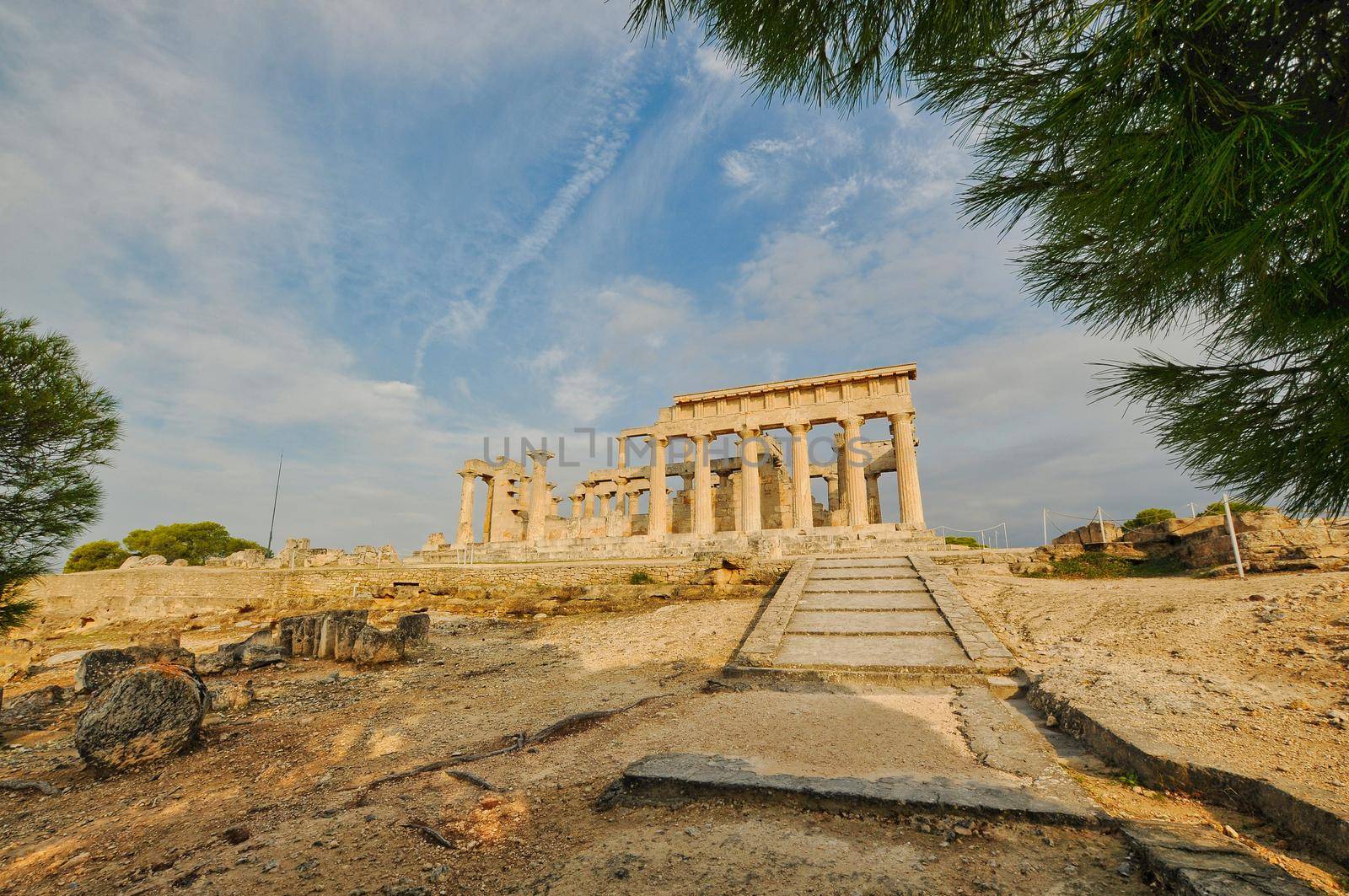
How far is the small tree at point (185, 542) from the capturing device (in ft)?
117

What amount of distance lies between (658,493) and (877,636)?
1783 centimetres

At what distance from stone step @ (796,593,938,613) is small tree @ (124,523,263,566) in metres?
41.5

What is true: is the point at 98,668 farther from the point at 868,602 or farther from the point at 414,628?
the point at 868,602

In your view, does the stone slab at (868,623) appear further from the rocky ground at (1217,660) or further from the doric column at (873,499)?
the doric column at (873,499)

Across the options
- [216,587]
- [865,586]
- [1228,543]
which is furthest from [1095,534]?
[216,587]

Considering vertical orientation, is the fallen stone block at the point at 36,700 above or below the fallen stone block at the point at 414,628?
below

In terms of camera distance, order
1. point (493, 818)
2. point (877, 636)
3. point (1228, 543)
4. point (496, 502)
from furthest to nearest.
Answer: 1. point (496, 502)
2. point (1228, 543)
3. point (877, 636)
4. point (493, 818)

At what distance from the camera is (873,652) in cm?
658

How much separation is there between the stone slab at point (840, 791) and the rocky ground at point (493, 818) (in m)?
0.08

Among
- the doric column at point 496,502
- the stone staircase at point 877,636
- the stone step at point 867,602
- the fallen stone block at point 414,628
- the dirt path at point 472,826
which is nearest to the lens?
the dirt path at point 472,826

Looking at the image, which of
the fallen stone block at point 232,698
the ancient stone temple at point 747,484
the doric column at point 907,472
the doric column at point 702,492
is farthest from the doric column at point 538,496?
the fallen stone block at point 232,698

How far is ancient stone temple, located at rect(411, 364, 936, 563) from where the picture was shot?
21047mm

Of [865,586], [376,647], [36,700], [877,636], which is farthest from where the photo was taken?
[865,586]

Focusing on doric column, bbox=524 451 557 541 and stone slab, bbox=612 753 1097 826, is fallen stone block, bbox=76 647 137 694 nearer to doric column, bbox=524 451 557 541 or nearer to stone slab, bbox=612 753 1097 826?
stone slab, bbox=612 753 1097 826
